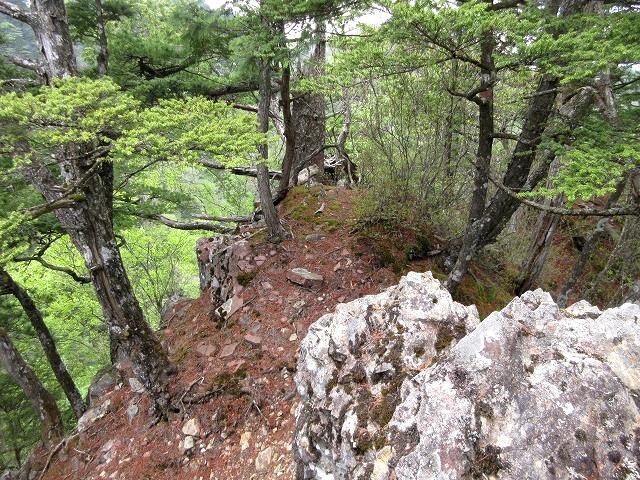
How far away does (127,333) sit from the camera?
4922mm

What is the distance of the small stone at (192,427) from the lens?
15.6ft

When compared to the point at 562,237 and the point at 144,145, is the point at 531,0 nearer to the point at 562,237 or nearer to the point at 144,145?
the point at 144,145

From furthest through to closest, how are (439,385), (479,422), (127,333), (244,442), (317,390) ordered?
(127,333) → (244,442) → (317,390) → (439,385) → (479,422)

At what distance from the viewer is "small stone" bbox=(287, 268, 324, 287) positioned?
633 centimetres

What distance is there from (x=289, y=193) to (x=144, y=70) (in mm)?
3956

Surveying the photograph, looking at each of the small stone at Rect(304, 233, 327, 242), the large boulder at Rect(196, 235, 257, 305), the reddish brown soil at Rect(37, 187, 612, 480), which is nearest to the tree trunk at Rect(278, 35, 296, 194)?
the reddish brown soil at Rect(37, 187, 612, 480)

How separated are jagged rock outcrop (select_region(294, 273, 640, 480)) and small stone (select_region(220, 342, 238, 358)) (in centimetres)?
253

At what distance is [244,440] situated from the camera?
4453 millimetres

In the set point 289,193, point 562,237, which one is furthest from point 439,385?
point 562,237

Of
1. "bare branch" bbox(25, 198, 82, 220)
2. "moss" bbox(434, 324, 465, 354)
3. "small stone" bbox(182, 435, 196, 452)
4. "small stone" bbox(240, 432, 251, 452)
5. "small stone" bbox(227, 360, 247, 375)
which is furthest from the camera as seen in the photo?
"small stone" bbox(227, 360, 247, 375)

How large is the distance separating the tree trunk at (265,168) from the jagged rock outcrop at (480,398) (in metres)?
3.14

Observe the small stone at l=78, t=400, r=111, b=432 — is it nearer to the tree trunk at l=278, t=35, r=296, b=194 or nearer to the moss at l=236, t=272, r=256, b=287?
the moss at l=236, t=272, r=256, b=287

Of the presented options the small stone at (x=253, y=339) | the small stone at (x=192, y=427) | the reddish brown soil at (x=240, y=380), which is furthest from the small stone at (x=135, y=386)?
the small stone at (x=253, y=339)

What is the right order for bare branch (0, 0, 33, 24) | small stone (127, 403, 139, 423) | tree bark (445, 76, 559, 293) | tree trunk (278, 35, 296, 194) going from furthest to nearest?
tree trunk (278, 35, 296, 194)
small stone (127, 403, 139, 423)
tree bark (445, 76, 559, 293)
bare branch (0, 0, 33, 24)
